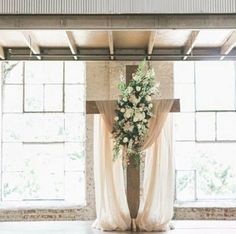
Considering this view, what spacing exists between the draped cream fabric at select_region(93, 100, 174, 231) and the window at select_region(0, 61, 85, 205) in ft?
7.83

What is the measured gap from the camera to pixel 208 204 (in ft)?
29.6

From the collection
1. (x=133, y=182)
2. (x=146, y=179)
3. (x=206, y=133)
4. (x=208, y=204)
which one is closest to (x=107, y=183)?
(x=133, y=182)

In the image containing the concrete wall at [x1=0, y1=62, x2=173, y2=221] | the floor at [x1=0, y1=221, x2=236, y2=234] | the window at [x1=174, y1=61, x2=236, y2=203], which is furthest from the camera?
the window at [x1=174, y1=61, x2=236, y2=203]

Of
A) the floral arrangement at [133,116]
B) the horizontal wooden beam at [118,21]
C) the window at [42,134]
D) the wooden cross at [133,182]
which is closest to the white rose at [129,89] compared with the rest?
A: the floral arrangement at [133,116]

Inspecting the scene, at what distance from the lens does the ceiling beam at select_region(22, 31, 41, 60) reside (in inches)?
246

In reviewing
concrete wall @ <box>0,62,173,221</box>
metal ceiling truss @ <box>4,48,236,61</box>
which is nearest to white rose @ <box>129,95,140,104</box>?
metal ceiling truss @ <box>4,48,236,61</box>

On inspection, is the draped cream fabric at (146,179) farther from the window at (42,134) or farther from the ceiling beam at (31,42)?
the window at (42,134)

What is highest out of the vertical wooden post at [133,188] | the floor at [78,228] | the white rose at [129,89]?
the white rose at [129,89]

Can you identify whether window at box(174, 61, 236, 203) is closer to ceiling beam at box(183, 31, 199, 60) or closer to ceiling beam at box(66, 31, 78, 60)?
ceiling beam at box(183, 31, 199, 60)

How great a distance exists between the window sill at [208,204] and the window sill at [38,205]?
1789mm

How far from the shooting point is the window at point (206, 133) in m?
9.34

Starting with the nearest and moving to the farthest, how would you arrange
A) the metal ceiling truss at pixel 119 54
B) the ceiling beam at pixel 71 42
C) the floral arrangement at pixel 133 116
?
the ceiling beam at pixel 71 42, the floral arrangement at pixel 133 116, the metal ceiling truss at pixel 119 54

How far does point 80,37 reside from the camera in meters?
6.68

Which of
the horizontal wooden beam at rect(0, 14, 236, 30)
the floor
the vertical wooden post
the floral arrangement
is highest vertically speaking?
the horizontal wooden beam at rect(0, 14, 236, 30)
